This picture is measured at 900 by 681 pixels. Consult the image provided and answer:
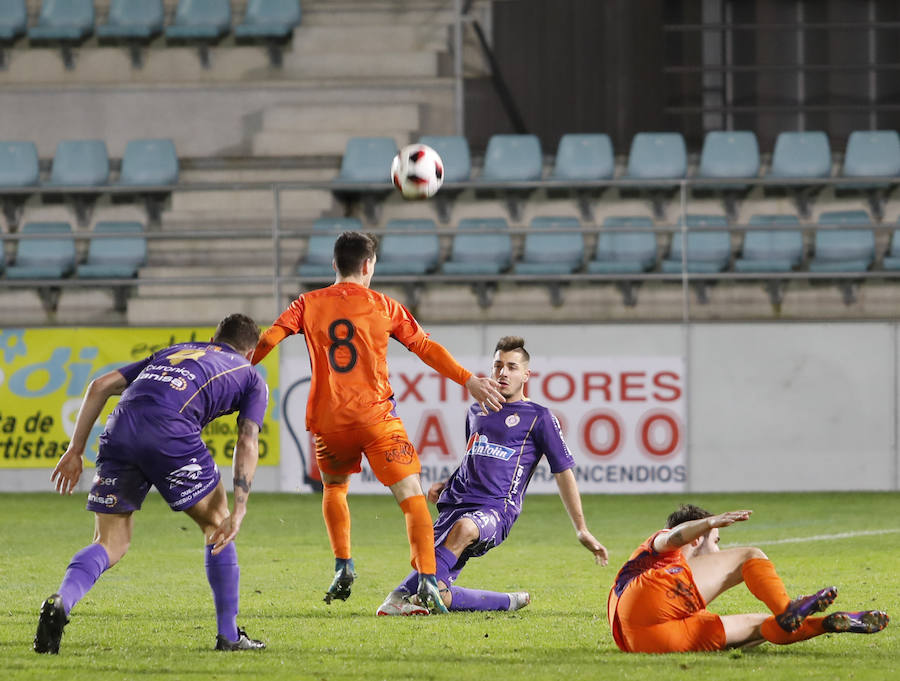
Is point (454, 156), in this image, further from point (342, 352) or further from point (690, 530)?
point (690, 530)

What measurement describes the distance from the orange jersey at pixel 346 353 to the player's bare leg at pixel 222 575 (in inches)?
47.0

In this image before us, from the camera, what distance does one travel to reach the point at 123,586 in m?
7.71

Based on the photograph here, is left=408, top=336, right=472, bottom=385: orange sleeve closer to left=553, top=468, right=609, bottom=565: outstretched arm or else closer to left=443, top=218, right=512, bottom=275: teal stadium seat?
left=553, top=468, right=609, bottom=565: outstretched arm

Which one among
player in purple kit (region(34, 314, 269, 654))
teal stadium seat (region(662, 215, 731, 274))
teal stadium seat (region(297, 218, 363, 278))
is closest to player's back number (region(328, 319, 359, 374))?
player in purple kit (region(34, 314, 269, 654))

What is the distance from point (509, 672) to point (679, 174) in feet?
39.0

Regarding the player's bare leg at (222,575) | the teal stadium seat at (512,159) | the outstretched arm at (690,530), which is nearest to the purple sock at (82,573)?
the player's bare leg at (222,575)

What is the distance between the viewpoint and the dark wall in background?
18.2m

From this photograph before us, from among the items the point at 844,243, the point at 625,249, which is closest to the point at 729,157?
the point at 844,243

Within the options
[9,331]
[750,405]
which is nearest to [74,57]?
[9,331]

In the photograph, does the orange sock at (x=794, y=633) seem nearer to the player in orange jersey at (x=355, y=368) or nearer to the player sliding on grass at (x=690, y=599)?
the player sliding on grass at (x=690, y=599)

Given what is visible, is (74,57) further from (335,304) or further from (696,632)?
(696,632)

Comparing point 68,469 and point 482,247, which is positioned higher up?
point 482,247

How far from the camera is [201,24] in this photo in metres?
18.0

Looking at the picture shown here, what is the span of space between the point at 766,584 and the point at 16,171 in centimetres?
1383
